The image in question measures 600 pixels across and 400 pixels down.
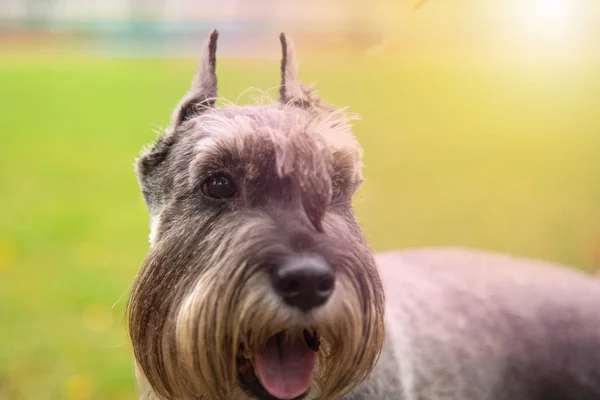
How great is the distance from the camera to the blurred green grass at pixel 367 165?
4.12 m

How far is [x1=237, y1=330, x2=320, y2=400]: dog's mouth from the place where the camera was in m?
1.78

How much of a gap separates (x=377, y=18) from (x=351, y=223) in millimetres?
2092

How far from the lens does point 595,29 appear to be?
3.85 meters

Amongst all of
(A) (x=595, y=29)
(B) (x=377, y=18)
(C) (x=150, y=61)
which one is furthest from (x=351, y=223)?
(A) (x=595, y=29)

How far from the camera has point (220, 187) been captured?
191cm

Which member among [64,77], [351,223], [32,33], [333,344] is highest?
[32,33]

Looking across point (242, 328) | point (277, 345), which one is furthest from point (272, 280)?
point (277, 345)

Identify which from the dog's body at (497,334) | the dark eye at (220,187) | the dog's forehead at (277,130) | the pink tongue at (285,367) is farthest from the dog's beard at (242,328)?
the dog's body at (497,334)

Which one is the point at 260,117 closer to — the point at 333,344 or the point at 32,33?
the point at 333,344

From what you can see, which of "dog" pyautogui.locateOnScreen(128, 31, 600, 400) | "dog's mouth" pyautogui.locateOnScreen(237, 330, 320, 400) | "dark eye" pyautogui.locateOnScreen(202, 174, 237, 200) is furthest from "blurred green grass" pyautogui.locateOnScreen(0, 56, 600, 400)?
"dog's mouth" pyautogui.locateOnScreen(237, 330, 320, 400)

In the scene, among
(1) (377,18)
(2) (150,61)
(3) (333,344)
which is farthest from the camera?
(2) (150,61)

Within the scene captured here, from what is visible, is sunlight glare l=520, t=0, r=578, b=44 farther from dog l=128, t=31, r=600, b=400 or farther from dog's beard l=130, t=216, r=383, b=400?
dog's beard l=130, t=216, r=383, b=400

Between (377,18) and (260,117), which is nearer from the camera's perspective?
(260,117)

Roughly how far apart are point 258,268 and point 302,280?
0.13 metres
